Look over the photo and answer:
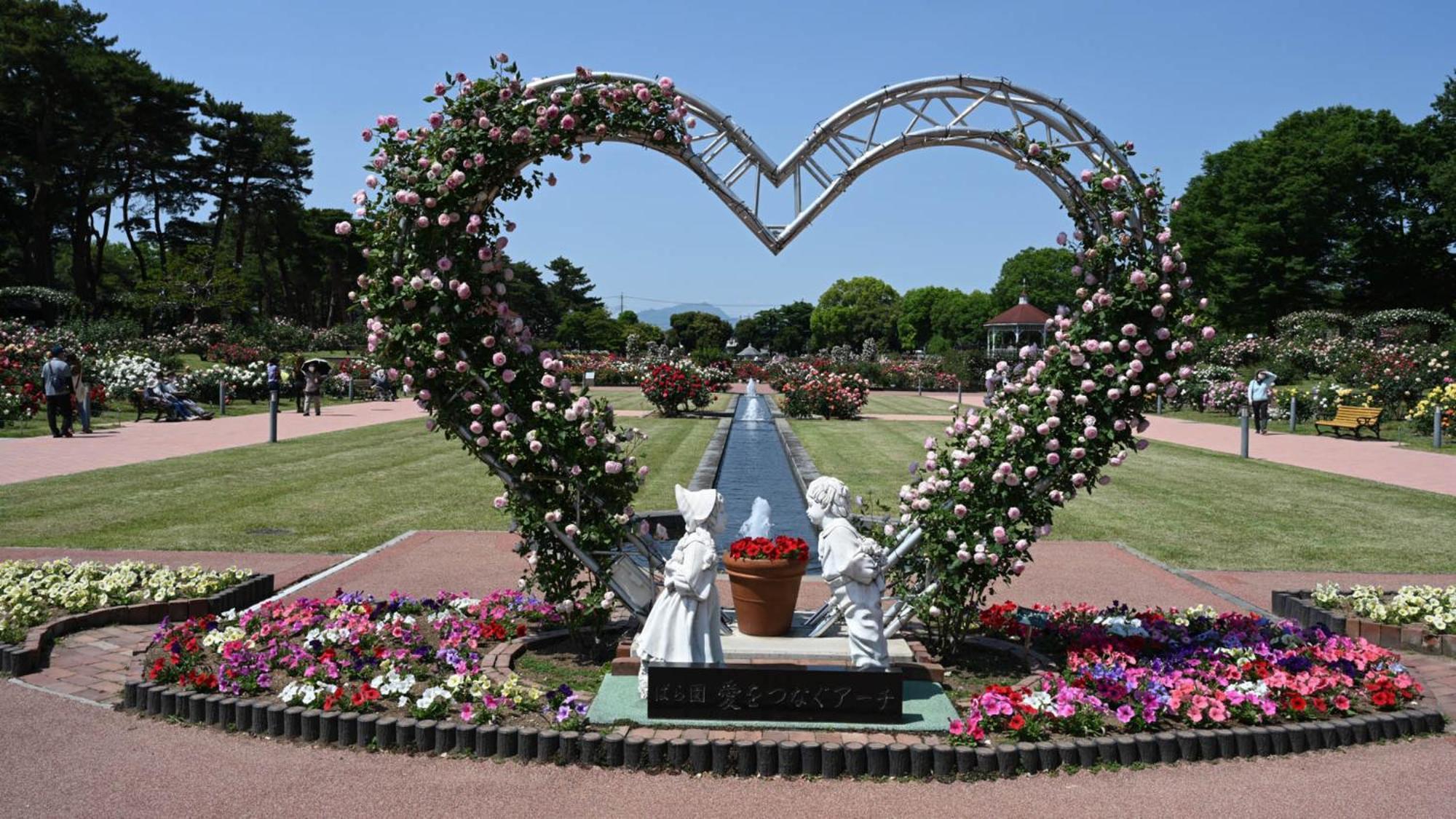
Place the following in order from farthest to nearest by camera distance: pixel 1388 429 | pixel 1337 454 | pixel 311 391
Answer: pixel 311 391
pixel 1388 429
pixel 1337 454

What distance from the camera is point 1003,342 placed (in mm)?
57469

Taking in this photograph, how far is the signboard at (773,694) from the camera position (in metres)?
5.14

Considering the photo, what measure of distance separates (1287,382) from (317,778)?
3401 cm

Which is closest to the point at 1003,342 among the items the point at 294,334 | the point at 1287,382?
the point at 1287,382

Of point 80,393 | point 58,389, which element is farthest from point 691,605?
point 80,393

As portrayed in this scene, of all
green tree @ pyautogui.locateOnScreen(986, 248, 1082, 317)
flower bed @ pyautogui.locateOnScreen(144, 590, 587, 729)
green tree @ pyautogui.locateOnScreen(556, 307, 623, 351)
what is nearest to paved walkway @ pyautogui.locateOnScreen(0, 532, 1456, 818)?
flower bed @ pyautogui.locateOnScreen(144, 590, 587, 729)

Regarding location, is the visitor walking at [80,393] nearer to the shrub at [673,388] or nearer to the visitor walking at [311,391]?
the visitor walking at [311,391]

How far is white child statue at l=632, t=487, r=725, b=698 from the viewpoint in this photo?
5.40 m

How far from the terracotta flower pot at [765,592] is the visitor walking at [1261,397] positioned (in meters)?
21.4

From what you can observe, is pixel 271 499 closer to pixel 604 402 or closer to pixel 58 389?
pixel 604 402

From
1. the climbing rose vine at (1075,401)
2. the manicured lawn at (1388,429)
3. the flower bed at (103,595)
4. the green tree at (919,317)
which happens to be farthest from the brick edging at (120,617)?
the green tree at (919,317)

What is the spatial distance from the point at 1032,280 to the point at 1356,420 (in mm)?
74507

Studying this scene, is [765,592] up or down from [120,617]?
up

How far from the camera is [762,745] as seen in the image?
15.6 ft
